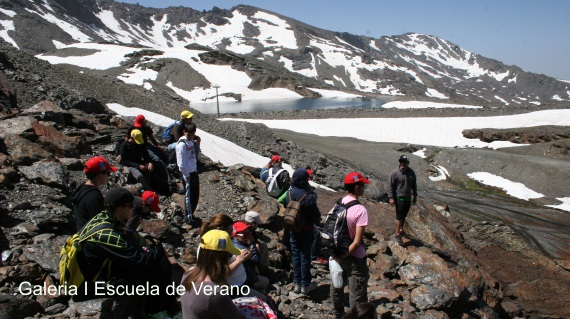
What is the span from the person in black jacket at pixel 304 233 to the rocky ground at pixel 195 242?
0.26 m

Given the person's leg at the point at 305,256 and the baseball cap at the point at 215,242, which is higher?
the baseball cap at the point at 215,242

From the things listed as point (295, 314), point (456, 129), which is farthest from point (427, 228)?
point (456, 129)

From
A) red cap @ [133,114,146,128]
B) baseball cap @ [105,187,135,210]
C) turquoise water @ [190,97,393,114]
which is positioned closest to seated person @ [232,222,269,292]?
baseball cap @ [105,187,135,210]

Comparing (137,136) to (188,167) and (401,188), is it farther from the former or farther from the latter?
(401,188)

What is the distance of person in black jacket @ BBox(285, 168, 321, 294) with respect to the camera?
6.18 meters

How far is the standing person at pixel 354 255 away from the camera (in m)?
5.23

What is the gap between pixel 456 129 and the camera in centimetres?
3978

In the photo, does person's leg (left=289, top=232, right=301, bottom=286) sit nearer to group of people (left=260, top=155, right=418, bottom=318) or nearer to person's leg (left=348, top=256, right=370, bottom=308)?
group of people (left=260, top=155, right=418, bottom=318)

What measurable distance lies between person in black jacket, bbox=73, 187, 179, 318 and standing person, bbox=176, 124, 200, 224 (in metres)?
2.98

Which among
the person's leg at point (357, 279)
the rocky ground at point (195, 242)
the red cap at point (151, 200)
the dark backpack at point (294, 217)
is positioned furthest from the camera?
the dark backpack at point (294, 217)

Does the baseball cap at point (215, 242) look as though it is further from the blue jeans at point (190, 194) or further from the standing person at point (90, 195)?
the blue jeans at point (190, 194)

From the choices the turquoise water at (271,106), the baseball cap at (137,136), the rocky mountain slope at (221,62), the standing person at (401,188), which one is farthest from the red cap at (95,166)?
the turquoise water at (271,106)

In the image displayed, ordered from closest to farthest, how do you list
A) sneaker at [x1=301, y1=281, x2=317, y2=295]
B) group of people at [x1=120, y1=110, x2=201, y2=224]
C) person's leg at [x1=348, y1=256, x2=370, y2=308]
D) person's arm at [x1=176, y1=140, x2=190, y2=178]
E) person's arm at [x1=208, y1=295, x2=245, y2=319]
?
1. person's arm at [x1=208, y1=295, x2=245, y2=319]
2. person's leg at [x1=348, y1=256, x2=370, y2=308]
3. sneaker at [x1=301, y1=281, x2=317, y2=295]
4. person's arm at [x1=176, y1=140, x2=190, y2=178]
5. group of people at [x1=120, y1=110, x2=201, y2=224]

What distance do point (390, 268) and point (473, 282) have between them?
1571 millimetres
